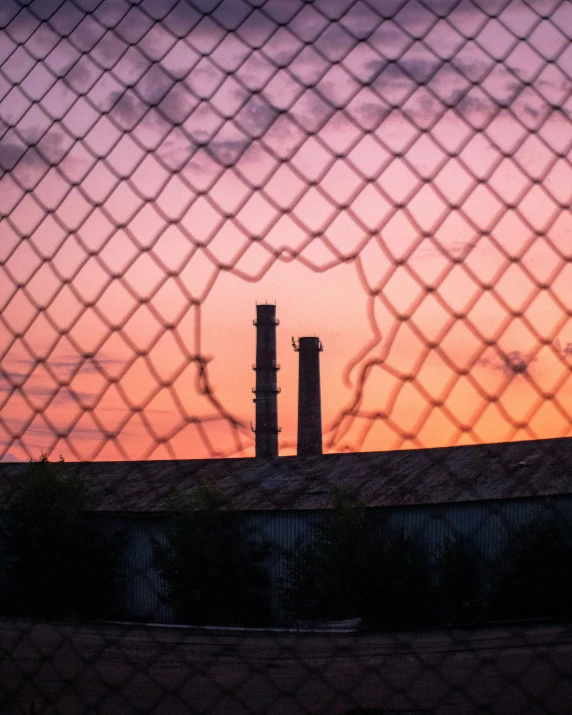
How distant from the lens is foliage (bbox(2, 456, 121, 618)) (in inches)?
385

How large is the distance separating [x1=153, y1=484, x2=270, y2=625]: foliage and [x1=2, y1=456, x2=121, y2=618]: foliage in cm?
107

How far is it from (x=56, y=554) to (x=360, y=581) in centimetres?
480

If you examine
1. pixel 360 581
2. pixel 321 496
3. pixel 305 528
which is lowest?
pixel 360 581

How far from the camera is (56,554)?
12.6m

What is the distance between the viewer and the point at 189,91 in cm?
234

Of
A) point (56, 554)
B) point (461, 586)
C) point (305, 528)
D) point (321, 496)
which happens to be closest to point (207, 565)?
point (56, 554)

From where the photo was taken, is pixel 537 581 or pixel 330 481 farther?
pixel 330 481

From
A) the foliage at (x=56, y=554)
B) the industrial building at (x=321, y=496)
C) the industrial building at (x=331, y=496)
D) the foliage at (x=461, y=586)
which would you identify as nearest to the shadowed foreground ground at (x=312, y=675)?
the foliage at (x=461, y=586)

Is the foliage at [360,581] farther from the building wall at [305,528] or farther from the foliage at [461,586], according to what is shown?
the building wall at [305,528]

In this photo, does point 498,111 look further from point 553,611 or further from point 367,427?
point 553,611

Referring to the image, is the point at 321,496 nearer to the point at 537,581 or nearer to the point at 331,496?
the point at 331,496

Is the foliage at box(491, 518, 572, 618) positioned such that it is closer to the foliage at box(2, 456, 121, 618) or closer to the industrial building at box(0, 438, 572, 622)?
the foliage at box(2, 456, 121, 618)

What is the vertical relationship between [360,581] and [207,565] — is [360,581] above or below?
below

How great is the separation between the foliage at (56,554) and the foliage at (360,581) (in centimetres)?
267
